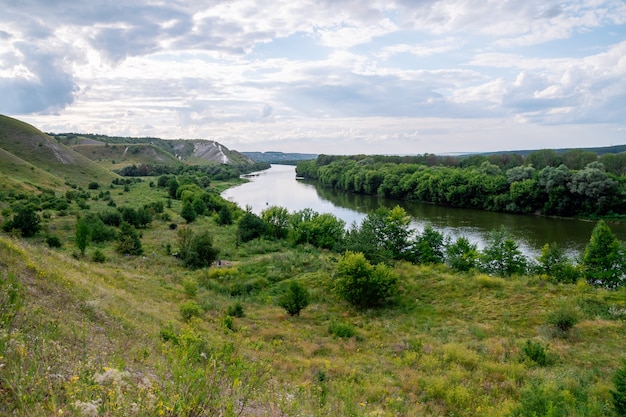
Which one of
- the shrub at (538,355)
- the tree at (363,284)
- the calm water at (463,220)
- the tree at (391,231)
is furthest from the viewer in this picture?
the calm water at (463,220)

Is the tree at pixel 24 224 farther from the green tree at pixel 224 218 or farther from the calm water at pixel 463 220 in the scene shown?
the calm water at pixel 463 220

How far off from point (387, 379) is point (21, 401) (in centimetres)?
1013

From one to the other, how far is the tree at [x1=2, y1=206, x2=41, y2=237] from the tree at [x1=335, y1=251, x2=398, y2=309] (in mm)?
25683

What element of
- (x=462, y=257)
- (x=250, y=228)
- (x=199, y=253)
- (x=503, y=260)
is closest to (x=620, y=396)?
(x=503, y=260)

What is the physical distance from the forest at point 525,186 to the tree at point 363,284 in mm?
50349

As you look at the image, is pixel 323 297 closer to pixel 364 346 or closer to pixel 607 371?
pixel 364 346

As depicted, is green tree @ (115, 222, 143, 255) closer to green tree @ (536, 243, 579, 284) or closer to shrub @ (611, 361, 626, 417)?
shrub @ (611, 361, 626, 417)

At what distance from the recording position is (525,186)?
204ft

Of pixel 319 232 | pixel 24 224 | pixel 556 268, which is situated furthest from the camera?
pixel 319 232

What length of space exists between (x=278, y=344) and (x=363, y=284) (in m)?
8.61

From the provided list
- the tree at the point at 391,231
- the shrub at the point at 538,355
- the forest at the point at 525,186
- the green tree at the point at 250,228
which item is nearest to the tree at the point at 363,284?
the shrub at the point at 538,355

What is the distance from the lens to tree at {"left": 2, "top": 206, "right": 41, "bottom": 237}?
29453 millimetres

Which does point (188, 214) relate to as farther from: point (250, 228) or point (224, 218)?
point (250, 228)

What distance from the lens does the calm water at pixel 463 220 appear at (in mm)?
44344
